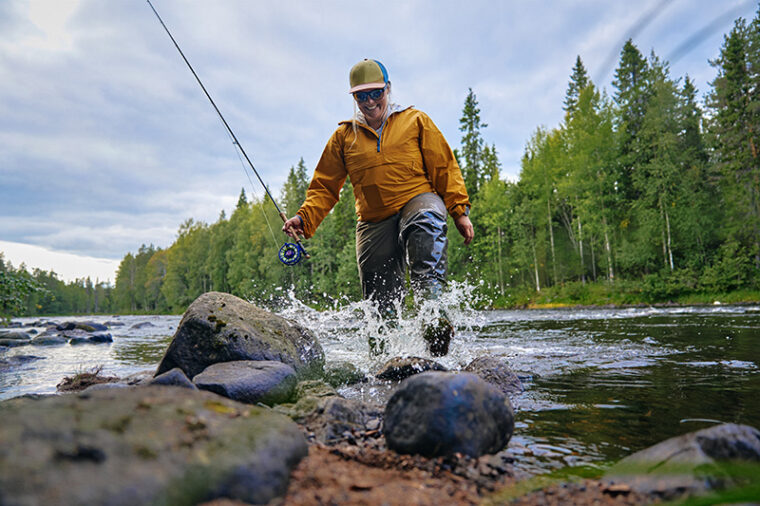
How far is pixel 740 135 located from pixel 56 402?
3008 cm

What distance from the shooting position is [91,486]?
1.21 m

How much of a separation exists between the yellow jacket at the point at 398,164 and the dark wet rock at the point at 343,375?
166 cm

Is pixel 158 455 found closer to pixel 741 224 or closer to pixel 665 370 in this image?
pixel 665 370

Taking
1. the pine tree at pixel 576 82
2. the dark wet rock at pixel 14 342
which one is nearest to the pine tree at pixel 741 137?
the pine tree at pixel 576 82

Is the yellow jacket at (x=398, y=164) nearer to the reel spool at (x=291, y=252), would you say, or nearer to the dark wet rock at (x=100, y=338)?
the reel spool at (x=291, y=252)

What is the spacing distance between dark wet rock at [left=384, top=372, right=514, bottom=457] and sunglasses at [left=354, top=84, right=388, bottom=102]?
3360 mm

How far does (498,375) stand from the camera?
3.78 meters

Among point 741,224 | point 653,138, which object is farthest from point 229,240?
point 741,224

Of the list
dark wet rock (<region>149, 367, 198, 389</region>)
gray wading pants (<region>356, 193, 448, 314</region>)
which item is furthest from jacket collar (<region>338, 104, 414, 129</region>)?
dark wet rock (<region>149, 367, 198, 389</region>)

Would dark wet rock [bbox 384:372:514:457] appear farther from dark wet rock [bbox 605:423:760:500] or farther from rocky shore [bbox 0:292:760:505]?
dark wet rock [bbox 605:423:760:500]

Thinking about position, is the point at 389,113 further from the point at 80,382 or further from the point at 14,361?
the point at 14,361

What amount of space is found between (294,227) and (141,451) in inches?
152

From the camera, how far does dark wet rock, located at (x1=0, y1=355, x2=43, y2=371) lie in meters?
6.69

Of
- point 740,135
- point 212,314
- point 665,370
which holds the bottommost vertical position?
point 665,370
